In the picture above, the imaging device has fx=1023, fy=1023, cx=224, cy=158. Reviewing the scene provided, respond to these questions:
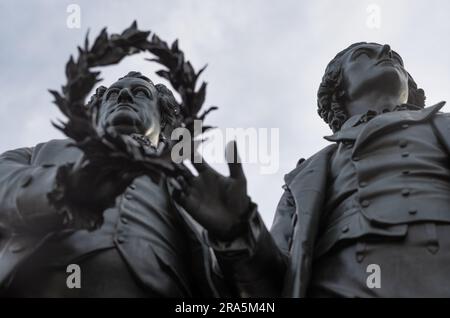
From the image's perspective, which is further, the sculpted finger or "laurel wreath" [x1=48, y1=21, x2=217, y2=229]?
the sculpted finger

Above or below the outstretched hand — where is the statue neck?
above

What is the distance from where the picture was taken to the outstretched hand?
7.29 meters

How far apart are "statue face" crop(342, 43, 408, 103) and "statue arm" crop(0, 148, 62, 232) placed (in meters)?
3.93

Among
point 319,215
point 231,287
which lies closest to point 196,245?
point 231,287

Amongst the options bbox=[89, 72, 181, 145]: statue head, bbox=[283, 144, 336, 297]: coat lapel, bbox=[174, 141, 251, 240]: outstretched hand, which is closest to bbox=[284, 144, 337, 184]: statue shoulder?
bbox=[283, 144, 336, 297]: coat lapel

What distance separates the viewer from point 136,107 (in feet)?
30.8

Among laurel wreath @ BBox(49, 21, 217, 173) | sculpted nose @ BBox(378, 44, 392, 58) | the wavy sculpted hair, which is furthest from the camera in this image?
sculpted nose @ BBox(378, 44, 392, 58)

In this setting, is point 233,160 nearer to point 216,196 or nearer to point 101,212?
point 216,196

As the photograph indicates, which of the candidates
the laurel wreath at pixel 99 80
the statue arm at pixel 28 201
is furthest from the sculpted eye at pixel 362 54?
the statue arm at pixel 28 201

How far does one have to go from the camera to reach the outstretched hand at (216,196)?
7.29 metres

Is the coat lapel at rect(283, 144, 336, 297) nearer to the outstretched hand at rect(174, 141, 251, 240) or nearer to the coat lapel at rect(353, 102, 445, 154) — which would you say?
the coat lapel at rect(353, 102, 445, 154)

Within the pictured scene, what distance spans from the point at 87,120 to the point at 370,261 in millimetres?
2403

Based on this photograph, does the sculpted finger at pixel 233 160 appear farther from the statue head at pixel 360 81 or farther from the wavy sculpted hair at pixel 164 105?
the statue head at pixel 360 81

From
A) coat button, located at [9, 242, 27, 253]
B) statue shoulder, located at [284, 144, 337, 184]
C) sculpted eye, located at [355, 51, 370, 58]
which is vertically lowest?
coat button, located at [9, 242, 27, 253]
